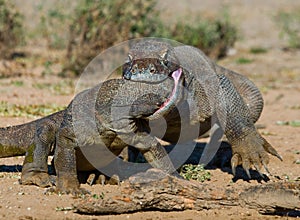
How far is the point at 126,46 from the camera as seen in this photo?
13016mm

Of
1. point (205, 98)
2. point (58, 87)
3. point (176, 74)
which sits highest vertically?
point (176, 74)

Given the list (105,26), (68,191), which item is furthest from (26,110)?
(105,26)

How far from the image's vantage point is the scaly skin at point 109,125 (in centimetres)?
493

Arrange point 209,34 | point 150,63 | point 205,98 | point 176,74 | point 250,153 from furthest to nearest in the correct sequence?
point 209,34, point 205,98, point 250,153, point 176,74, point 150,63

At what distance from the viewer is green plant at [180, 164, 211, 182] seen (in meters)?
5.75

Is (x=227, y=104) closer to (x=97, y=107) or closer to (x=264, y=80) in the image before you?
(x=97, y=107)

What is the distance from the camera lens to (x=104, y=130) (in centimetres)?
500

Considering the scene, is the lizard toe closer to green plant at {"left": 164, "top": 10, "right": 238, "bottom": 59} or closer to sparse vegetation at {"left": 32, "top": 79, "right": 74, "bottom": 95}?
sparse vegetation at {"left": 32, "top": 79, "right": 74, "bottom": 95}

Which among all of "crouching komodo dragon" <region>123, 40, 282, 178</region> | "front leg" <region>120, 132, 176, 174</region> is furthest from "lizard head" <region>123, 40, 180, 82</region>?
"front leg" <region>120, 132, 176, 174</region>

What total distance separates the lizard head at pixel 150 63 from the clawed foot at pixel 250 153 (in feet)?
2.79

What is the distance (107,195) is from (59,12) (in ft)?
26.4

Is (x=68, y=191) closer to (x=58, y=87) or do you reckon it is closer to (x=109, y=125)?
(x=109, y=125)

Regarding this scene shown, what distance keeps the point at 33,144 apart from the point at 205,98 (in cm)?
154

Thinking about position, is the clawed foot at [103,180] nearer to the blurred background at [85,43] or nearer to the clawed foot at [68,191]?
the clawed foot at [68,191]
